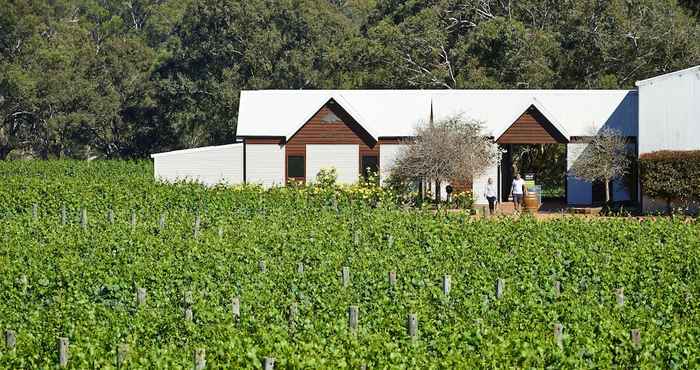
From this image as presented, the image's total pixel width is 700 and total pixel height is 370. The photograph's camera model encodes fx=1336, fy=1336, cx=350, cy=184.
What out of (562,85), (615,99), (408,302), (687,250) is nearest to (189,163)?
(615,99)

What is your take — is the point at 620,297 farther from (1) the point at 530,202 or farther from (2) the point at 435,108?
(2) the point at 435,108

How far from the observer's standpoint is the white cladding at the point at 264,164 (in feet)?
149

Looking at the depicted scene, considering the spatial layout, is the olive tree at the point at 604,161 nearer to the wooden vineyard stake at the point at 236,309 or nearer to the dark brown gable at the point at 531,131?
the dark brown gable at the point at 531,131

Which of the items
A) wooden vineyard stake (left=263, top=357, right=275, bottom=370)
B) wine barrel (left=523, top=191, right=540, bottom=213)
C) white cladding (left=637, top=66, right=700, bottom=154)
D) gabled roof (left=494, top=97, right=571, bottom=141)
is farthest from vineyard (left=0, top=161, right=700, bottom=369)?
gabled roof (left=494, top=97, right=571, bottom=141)

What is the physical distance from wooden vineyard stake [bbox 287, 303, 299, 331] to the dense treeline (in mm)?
40773

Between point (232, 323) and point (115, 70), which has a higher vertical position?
point (115, 70)

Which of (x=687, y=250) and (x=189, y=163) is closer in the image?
(x=687, y=250)

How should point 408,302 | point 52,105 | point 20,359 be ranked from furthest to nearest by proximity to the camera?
1. point 52,105
2. point 408,302
3. point 20,359

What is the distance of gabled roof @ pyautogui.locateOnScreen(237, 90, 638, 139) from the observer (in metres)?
45.2

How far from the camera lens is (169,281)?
70.5 feet

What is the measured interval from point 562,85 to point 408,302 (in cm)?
4375

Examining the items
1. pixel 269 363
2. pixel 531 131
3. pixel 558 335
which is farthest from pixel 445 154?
pixel 269 363

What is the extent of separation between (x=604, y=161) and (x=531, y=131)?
10.5ft

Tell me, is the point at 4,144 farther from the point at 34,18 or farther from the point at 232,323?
the point at 232,323
